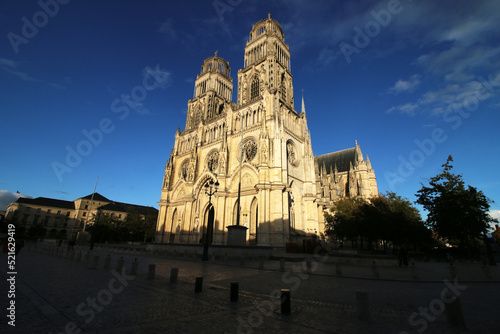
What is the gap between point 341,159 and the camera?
6419 centimetres

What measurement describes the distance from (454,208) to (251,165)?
24901 millimetres

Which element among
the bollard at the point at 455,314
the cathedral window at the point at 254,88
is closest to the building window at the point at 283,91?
the cathedral window at the point at 254,88

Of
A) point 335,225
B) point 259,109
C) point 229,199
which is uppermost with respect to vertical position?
point 259,109

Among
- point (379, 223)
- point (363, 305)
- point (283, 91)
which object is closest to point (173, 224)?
point (283, 91)

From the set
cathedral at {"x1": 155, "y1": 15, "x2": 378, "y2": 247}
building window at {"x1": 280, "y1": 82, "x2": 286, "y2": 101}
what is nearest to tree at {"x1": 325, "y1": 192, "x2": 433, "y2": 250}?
cathedral at {"x1": 155, "y1": 15, "x2": 378, "y2": 247}

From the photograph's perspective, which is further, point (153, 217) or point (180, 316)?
point (153, 217)

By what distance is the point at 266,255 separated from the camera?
2200 centimetres

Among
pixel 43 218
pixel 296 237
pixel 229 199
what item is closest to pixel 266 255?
pixel 296 237

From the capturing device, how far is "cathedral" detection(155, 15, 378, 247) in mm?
30078

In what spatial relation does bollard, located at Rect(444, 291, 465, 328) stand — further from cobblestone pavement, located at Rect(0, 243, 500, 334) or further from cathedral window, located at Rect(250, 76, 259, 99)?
cathedral window, located at Rect(250, 76, 259, 99)

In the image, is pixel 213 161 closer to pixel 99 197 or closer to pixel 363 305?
pixel 363 305

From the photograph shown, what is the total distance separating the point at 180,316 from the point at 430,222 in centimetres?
3461

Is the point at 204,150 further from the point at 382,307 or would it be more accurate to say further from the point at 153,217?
the point at 382,307

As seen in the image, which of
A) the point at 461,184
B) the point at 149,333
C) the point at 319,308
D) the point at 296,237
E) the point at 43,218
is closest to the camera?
the point at 149,333
